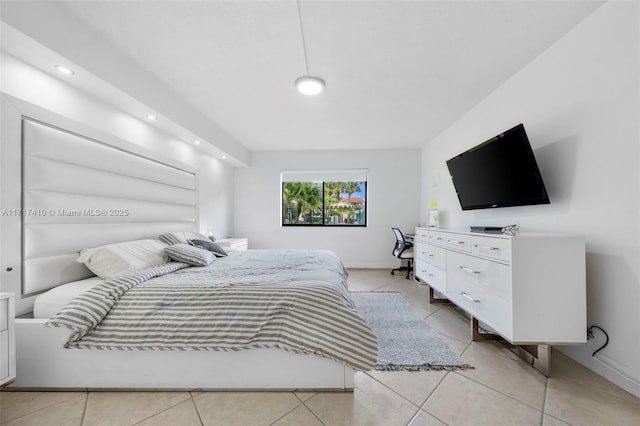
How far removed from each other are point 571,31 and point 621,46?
0.42 metres

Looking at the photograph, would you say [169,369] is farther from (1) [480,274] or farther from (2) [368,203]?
(2) [368,203]

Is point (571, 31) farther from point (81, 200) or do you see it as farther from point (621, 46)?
point (81, 200)

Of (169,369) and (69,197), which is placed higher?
(69,197)

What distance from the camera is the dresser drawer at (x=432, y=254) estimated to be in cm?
276

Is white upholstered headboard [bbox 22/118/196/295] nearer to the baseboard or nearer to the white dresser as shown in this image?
the white dresser

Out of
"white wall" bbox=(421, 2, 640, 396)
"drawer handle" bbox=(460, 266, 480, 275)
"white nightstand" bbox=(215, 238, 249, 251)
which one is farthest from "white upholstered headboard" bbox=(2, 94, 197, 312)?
"white wall" bbox=(421, 2, 640, 396)

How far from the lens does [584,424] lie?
130 cm

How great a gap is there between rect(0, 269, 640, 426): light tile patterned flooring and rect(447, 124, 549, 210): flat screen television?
4.32 ft

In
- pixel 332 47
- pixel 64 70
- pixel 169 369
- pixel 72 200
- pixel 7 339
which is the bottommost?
pixel 169 369

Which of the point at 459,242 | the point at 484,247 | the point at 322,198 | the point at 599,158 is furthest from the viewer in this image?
the point at 322,198

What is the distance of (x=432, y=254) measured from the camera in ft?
9.97

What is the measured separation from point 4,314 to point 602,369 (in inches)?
141

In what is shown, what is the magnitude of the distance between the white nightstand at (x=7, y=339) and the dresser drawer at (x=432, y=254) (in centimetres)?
329

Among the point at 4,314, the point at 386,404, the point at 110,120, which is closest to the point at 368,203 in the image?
the point at 386,404
